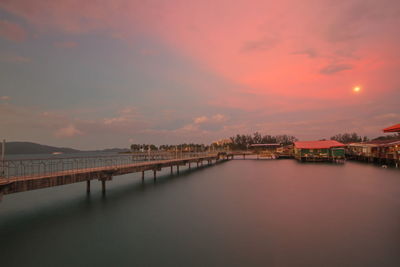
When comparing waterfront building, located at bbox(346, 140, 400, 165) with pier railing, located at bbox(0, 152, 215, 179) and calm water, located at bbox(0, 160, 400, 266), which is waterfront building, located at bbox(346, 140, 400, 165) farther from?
pier railing, located at bbox(0, 152, 215, 179)

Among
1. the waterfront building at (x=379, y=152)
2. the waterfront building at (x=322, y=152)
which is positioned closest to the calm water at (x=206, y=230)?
the waterfront building at (x=379, y=152)

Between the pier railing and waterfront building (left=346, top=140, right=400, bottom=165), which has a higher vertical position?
the pier railing

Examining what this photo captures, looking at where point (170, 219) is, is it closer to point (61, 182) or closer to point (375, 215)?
point (61, 182)

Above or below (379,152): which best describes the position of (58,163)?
above

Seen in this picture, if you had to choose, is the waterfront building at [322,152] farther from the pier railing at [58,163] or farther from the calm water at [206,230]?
the pier railing at [58,163]

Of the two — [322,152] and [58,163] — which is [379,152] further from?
[58,163]

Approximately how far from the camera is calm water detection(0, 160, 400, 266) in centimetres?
1131

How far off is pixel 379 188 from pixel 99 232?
30.9 meters

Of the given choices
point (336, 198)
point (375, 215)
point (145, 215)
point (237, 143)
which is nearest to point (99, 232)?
point (145, 215)

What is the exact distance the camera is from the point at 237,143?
6201 inches

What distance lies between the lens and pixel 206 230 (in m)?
15.0

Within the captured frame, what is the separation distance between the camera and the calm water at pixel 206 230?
11312mm

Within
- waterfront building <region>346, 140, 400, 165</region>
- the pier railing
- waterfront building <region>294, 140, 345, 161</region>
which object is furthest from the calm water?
waterfront building <region>294, 140, 345, 161</region>

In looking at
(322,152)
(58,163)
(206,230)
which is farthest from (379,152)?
(58,163)
